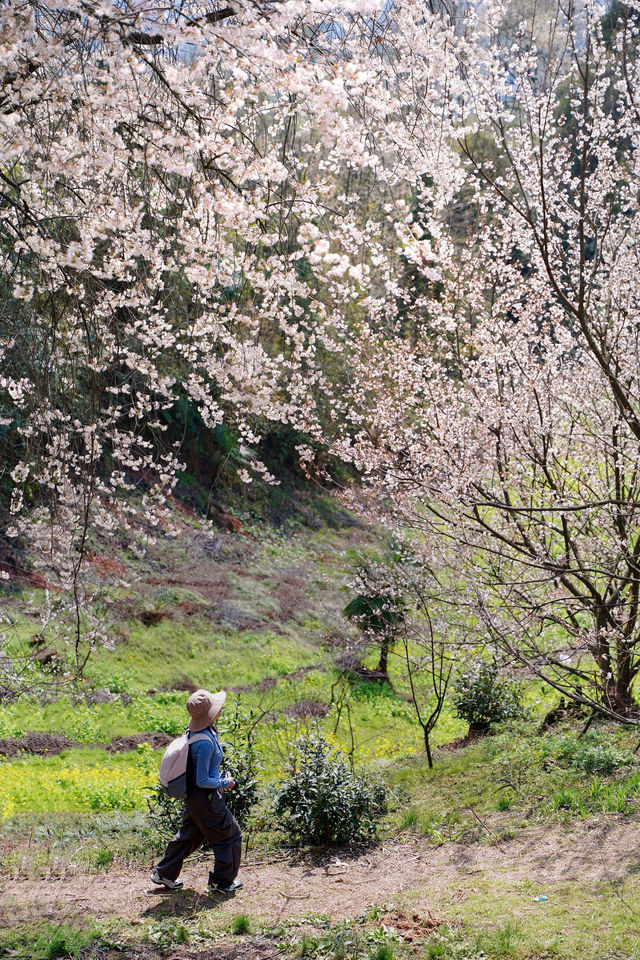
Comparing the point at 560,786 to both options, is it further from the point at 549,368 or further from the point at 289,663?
the point at 289,663

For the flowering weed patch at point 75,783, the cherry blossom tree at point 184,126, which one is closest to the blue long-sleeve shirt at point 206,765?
the cherry blossom tree at point 184,126

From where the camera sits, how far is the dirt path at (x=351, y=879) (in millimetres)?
4332

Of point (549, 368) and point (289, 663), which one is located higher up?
point (549, 368)

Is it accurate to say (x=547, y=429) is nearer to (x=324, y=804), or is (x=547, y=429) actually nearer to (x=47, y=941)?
(x=324, y=804)

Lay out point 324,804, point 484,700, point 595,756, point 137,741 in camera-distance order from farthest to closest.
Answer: point 137,741 < point 484,700 < point 595,756 < point 324,804

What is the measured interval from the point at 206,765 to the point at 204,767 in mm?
15

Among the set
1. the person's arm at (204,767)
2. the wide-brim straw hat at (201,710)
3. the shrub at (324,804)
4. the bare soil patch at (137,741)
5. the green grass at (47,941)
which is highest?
the wide-brim straw hat at (201,710)

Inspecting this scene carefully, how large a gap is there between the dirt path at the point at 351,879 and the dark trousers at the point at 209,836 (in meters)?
0.14

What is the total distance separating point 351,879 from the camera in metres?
4.98

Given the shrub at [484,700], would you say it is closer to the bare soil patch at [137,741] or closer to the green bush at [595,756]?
the green bush at [595,756]

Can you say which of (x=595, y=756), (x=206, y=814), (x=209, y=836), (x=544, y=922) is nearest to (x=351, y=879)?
(x=209, y=836)

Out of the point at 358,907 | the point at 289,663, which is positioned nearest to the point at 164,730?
the point at 289,663

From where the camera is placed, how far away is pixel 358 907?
14.1 ft

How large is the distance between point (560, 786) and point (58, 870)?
381cm
